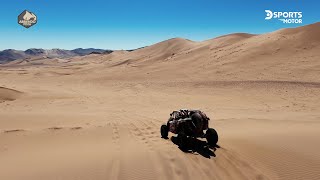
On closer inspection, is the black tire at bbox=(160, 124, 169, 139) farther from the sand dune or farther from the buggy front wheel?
the sand dune

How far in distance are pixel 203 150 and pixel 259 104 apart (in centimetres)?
1642

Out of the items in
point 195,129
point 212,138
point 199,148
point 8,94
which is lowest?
point 199,148

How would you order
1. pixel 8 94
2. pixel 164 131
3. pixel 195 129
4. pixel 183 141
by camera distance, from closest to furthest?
pixel 183 141, pixel 195 129, pixel 164 131, pixel 8 94

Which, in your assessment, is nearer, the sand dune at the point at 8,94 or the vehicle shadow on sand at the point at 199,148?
the vehicle shadow on sand at the point at 199,148

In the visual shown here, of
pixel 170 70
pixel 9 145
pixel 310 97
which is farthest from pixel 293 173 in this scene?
pixel 170 70

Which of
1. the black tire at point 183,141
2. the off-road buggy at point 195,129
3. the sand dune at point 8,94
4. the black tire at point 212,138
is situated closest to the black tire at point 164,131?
the off-road buggy at point 195,129

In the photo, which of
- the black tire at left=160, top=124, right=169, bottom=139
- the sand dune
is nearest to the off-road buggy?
the black tire at left=160, top=124, right=169, bottom=139

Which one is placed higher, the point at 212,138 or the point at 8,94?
the point at 8,94

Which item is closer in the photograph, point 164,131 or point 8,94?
point 164,131

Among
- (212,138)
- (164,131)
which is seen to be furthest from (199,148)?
(164,131)

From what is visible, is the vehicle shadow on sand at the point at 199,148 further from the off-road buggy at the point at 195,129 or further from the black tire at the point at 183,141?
the off-road buggy at the point at 195,129

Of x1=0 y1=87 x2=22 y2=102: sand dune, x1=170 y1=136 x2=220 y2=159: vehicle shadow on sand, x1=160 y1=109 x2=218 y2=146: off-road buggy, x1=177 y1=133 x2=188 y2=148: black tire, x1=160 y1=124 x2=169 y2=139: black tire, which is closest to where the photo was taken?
Result: x1=170 y1=136 x2=220 y2=159: vehicle shadow on sand

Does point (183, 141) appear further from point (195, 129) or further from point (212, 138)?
point (212, 138)

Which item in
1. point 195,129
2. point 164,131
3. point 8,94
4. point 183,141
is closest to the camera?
point 183,141
